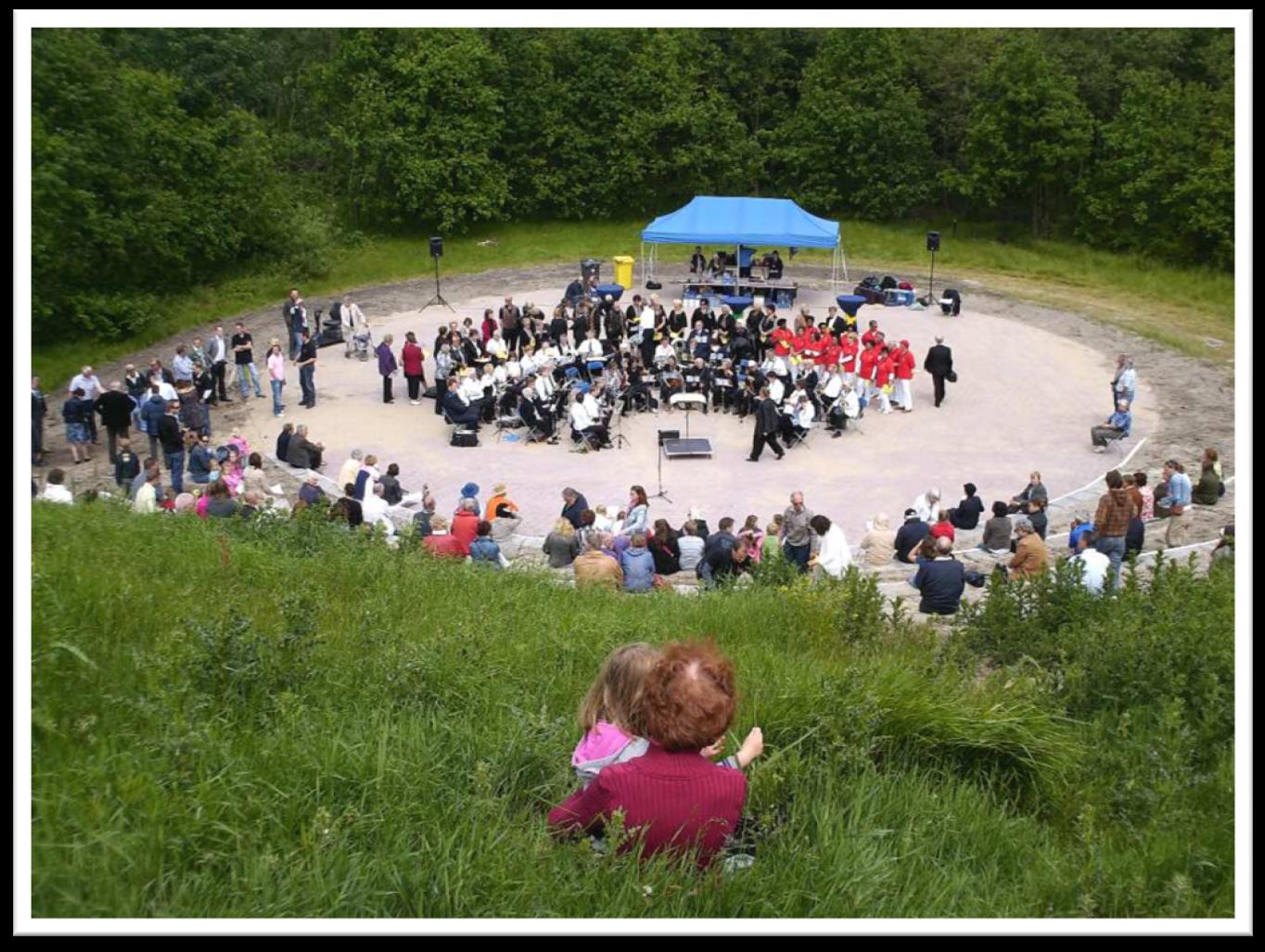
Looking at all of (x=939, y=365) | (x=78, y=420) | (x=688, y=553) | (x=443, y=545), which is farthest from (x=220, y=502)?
(x=939, y=365)

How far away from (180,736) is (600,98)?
118ft

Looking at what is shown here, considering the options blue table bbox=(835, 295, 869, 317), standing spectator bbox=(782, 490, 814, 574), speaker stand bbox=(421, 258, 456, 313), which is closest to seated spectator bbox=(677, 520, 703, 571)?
standing spectator bbox=(782, 490, 814, 574)

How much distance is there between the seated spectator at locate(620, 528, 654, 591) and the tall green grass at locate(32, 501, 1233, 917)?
14.5ft

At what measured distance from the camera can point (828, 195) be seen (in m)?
→ 38.4

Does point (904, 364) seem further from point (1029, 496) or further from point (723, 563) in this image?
point (723, 563)

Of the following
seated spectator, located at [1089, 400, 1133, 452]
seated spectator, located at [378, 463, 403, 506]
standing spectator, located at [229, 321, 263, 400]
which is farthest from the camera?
standing spectator, located at [229, 321, 263, 400]

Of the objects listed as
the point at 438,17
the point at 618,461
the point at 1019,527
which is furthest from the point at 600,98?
the point at 438,17

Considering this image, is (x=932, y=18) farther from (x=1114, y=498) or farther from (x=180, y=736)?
(x=1114, y=498)

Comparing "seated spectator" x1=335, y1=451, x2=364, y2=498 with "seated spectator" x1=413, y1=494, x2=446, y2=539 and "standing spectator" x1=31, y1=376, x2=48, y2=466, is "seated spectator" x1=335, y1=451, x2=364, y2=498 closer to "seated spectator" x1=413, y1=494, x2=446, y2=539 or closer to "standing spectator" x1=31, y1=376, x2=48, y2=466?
"seated spectator" x1=413, y1=494, x2=446, y2=539

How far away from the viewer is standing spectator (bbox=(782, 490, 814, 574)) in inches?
544

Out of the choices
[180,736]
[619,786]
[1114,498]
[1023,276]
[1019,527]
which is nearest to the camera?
[619,786]

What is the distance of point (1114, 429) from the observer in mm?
19469

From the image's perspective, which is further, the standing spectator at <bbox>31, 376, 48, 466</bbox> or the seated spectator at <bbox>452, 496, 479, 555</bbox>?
the standing spectator at <bbox>31, 376, 48, 466</bbox>

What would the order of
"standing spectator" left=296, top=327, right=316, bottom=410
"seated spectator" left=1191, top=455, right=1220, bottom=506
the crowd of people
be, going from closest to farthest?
"seated spectator" left=1191, top=455, right=1220, bottom=506 < the crowd of people < "standing spectator" left=296, top=327, right=316, bottom=410
